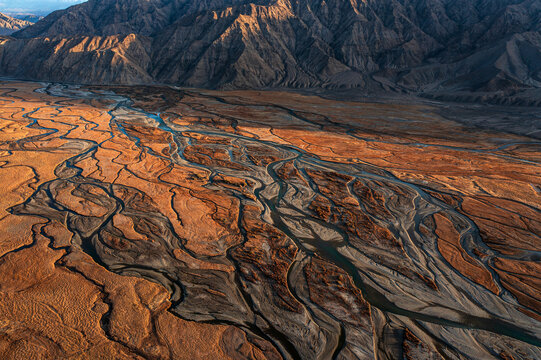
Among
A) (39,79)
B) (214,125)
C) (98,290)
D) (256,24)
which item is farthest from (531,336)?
(39,79)

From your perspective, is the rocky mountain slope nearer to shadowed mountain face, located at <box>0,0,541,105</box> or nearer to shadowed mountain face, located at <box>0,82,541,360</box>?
shadowed mountain face, located at <box>0,0,541,105</box>

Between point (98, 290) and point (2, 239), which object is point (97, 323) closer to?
point (98, 290)

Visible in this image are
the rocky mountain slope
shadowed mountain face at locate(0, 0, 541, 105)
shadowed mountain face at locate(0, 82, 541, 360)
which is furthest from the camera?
the rocky mountain slope

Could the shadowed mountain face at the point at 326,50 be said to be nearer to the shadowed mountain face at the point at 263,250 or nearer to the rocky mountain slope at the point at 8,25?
the shadowed mountain face at the point at 263,250

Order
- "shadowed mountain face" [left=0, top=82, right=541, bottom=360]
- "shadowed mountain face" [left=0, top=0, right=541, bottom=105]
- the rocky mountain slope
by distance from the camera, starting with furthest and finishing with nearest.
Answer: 1. the rocky mountain slope
2. "shadowed mountain face" [left=0, top=0, right=541, bottom=105]
3. "shadowed mountain face" [left=0, top=82, right=541, bottom=360]

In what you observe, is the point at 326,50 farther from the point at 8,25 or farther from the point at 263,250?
the point at 8,25

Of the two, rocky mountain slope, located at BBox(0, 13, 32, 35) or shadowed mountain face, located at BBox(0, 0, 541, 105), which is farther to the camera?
rocky mountain slope, located at BBox(0, 13, 32, 35)

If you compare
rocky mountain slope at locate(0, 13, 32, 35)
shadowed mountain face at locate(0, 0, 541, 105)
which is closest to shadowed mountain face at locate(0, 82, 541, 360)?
shadowed mountain face at locate(0, 0, 541, 105)
